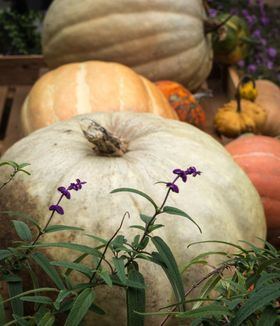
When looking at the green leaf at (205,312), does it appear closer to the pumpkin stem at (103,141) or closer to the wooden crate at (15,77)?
the pumpkin stem at (103,141)

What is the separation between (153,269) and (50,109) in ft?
3.01

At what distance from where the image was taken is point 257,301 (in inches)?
27.7

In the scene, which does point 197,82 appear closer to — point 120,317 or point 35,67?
point 35,67

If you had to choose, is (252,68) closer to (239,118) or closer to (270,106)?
(270,106)

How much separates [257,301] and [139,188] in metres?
0.60

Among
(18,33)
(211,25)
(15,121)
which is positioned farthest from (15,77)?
(211,25)

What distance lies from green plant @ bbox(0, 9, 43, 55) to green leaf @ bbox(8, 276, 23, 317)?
300 centimetres

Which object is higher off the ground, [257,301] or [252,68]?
[257,301]

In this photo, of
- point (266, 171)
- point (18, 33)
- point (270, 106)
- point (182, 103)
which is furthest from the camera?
point (18, 33)

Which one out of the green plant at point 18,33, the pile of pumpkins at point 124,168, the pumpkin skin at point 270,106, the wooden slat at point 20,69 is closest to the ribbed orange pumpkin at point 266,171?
the pile of pumpkins at point 124,168

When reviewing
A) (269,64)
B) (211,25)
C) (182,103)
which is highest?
(211,25)

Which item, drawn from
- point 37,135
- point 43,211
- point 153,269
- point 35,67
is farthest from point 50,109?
point 35,67

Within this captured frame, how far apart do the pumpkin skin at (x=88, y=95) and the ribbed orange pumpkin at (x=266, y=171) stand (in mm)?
325

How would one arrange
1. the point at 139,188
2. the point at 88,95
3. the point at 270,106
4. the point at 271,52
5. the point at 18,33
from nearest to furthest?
the point at 139,188 → the point at 88,95 → the point at 270,106 → the point at 271,52 → the point at 18,33
